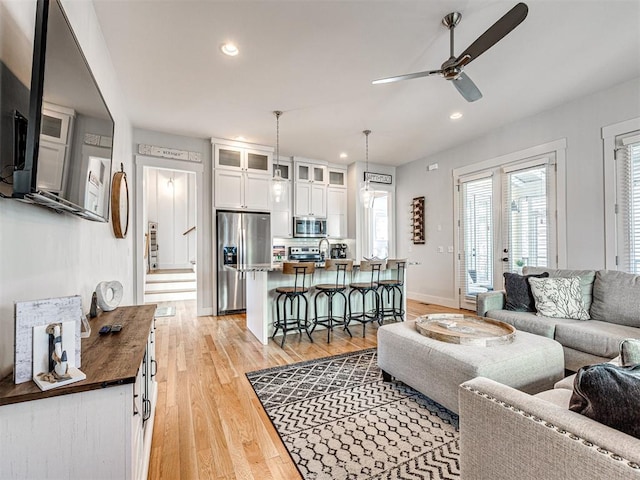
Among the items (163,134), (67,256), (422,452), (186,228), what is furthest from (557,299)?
(186,228)

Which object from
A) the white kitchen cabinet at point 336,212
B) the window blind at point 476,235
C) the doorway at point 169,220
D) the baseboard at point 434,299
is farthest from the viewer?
the doorway at point 169,220

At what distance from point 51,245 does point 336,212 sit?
5309 millimetres

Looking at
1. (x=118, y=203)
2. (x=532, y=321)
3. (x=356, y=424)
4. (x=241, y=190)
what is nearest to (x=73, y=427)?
(x=356, y=424)

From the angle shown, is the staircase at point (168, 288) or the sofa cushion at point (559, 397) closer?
the sofa cushion at point (559, 397)

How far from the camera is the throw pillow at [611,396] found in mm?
790

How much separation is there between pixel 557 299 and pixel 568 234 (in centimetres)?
144

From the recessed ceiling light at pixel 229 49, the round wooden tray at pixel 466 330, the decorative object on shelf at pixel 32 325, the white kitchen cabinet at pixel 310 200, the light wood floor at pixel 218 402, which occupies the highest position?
the recessed ceiling light at pixel 229 49

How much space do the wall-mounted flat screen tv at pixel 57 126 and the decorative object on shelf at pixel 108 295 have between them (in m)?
0.54

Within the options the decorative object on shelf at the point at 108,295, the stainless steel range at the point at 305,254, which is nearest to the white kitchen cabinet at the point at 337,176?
the stainless steel range at the point at 305,254

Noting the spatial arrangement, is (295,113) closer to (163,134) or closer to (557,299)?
(163,134)

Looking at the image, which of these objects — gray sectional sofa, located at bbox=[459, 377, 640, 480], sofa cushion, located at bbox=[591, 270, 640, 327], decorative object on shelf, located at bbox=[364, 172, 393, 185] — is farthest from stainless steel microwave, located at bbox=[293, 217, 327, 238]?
gray sectional sofa, located at bbox=[459, 377, 640, 480]

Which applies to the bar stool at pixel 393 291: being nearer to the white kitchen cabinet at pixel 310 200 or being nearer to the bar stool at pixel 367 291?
the bar stool at pixel 367 291

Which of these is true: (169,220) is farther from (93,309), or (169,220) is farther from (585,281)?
(585,281)

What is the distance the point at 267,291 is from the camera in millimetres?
3596
